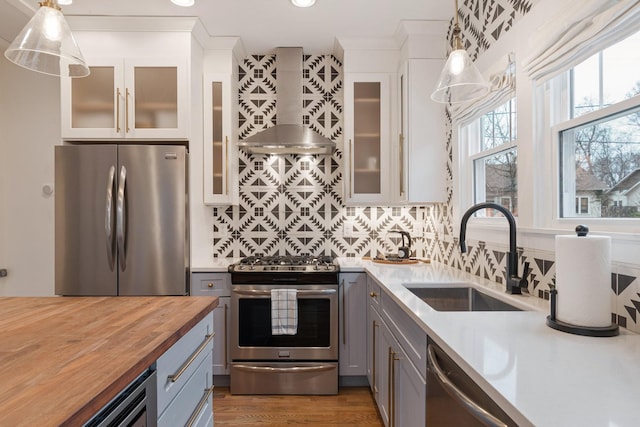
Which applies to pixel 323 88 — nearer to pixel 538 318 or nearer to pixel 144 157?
pixel 144 157

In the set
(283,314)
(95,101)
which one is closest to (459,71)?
(283,314)

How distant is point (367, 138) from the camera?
2936mm

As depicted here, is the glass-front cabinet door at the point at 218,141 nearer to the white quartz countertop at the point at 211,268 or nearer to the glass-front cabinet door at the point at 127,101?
the glass-front cabinet door at the point at 127,101

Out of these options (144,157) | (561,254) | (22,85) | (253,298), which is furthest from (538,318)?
(22,85)

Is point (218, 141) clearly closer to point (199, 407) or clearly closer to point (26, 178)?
point (26, 178)

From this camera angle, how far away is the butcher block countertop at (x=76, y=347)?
2.28 ft

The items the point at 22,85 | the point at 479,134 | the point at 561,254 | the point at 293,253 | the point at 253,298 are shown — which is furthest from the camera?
the point at 293,253

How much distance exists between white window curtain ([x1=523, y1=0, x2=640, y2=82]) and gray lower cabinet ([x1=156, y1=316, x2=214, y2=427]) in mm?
1790

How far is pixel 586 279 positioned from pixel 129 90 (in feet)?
9.49

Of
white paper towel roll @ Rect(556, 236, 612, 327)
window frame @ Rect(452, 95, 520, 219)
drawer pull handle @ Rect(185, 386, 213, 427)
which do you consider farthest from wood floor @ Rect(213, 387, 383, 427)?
white paper towel roll @ Rect(556, 236, 612, 327)

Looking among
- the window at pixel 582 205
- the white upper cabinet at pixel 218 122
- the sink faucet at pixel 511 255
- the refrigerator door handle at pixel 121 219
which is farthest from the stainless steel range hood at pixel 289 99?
the window at pixel 582 205

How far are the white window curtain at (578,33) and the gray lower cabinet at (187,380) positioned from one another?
1.79 metres

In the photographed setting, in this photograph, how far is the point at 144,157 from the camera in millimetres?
2461

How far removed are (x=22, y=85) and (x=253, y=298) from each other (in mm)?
2675
